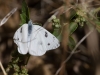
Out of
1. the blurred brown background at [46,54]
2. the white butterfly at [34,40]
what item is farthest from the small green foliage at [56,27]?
the blurred brown background at [46,54]

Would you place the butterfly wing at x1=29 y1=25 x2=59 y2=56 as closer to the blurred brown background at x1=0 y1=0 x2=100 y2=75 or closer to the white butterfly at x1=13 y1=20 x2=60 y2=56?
the white butterfly at x1=13 y1=20 x2=60 y2=56

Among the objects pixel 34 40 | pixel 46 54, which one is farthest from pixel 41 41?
pixel 46 54

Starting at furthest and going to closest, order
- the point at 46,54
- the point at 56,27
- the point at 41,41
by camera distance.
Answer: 1. the point at 46,54
2. the point at 41,41
3. the point at 56,27

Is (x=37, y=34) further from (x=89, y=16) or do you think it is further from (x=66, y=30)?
(x=89, y=16)

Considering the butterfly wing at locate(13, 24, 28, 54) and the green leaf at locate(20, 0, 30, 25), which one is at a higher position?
the green leaf at locate(20, 0, 30, 25)

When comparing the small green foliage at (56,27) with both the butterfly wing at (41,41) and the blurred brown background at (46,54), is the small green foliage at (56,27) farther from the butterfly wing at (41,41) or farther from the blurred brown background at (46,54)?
the blurred brown background at (46,54)

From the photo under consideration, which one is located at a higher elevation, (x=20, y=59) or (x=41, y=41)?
(x=41, y=41)

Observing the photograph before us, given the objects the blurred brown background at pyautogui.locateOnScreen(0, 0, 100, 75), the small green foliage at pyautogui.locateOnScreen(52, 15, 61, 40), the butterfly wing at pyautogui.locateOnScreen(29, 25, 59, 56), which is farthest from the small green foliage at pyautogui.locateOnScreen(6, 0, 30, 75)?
the blurred brown background at pyautogui.locateOnScreen(0, 0, 100, 75)

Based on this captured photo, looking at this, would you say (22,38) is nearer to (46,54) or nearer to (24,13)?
(24,13)
